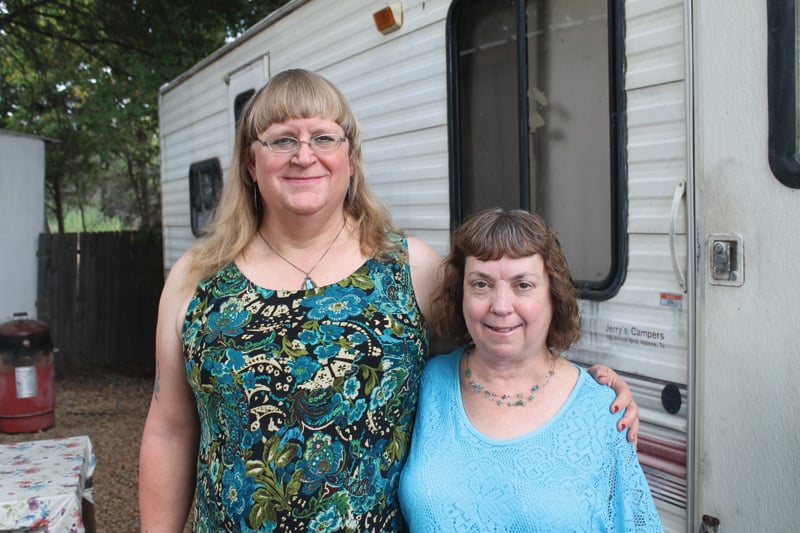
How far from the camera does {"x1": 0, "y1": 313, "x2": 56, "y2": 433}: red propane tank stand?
21.2 feet

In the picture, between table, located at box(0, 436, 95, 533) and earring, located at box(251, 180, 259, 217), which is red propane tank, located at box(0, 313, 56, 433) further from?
earring, located at box(251, 180, 259, 217)

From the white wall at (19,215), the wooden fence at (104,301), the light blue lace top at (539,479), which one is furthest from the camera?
the wooden fence at (104,301)

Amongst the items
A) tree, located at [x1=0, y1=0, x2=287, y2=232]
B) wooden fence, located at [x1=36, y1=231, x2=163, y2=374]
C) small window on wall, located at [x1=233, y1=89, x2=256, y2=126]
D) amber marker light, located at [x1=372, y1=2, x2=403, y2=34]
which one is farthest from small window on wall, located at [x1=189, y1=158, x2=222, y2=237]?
wooden fence, located at [x1=36, y1=231, x2=163, y2=374]

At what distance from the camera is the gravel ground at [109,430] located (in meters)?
5.15

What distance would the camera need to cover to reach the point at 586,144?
7.98ft

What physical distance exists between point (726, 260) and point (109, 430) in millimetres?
6229

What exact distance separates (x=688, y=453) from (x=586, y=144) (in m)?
0.99

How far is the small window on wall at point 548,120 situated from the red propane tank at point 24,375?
16.3 ft

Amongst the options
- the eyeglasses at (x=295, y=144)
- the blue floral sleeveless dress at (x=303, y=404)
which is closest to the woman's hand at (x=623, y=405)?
the blue floral sleeveless dress at (x=303, y=404)

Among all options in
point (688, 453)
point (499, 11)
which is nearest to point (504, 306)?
point (688, 453)

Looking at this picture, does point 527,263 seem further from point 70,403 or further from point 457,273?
point 70,403

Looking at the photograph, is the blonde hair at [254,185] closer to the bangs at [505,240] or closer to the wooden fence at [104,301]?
the bangs at [505,240]

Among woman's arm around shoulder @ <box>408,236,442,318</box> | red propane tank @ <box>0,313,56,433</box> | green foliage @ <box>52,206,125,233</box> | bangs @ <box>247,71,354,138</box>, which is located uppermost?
green foliage @ <box>52,206,125,233</box>

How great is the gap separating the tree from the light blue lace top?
7.86 meters
